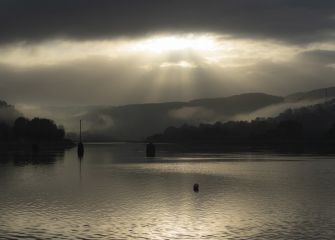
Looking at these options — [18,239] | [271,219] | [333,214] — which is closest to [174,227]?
[271,219]

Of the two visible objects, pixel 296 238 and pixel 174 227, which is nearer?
pixel 296 238

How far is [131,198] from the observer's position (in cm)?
5678

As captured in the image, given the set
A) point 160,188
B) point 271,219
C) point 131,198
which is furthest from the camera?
point 160,188

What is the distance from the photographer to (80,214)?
146 feet

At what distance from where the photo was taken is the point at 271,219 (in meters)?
42.0

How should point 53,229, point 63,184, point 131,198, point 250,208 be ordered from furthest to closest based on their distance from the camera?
1. point 63,184
2. point 131,198
3. point 250,208
4. point 53,229

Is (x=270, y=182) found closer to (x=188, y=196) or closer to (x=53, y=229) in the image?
(x=188, y=196)

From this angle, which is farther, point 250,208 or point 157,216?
point 250,208

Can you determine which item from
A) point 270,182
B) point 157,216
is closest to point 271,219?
point 157,216

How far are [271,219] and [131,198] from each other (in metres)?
19.5

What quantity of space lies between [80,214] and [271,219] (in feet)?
54.5

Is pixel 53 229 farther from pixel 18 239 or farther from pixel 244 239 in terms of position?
pixel 244 239

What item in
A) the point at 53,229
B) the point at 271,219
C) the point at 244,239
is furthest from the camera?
the point at 271,219

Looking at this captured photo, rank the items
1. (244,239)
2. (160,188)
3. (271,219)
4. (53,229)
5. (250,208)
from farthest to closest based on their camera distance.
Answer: (160,188) < (250,208) < (271,219) < (53,229) < (244,239)
